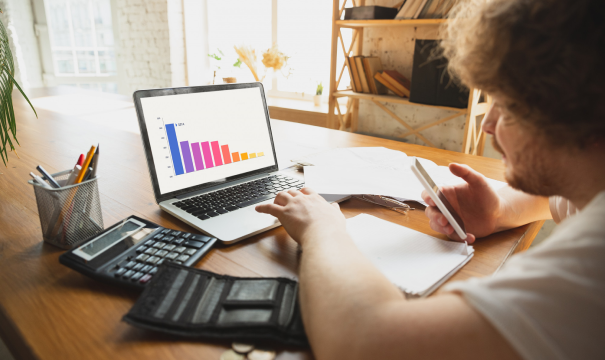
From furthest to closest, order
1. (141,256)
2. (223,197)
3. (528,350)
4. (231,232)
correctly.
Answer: (223,197), (231,232), (141,256), (528,350)

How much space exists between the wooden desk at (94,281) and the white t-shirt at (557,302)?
209mm

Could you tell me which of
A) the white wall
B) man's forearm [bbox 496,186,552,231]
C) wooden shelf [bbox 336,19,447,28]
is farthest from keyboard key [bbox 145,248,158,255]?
the white wall

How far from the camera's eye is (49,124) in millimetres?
1648

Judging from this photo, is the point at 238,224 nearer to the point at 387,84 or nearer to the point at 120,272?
the point at 120,272

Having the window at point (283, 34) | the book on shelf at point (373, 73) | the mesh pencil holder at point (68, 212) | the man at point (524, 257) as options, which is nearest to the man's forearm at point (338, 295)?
the man at point (524, 257)

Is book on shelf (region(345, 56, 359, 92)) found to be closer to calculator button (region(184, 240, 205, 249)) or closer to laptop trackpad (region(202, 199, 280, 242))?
laptop trackpad (region(202, 199, 280, 242))

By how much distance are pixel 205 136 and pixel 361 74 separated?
208cm

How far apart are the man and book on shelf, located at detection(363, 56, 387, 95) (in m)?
2.24

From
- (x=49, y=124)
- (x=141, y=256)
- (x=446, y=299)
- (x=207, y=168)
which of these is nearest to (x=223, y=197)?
(x=207, y=168)

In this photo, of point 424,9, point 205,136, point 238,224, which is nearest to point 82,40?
point 424,9

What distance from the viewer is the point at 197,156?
33.7 inches

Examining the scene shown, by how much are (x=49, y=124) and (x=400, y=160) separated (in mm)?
1474

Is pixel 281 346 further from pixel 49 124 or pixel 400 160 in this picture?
pixel 49 124

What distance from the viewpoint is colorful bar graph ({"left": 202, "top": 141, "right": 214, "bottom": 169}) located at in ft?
2.85
